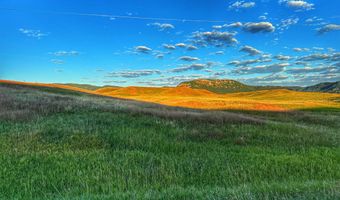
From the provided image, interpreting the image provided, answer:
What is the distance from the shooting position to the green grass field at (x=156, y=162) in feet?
18.6

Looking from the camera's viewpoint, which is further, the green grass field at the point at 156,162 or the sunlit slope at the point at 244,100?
the sunlit slope at the point at 244,100

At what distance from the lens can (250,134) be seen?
516 inches

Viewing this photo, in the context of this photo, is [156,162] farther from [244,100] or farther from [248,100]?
[248,100]

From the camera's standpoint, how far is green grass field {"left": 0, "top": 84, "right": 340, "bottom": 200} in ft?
18.6

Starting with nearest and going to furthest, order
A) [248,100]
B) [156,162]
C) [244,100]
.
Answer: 1. [156,162]
2. [244,100]
3. [248,100]

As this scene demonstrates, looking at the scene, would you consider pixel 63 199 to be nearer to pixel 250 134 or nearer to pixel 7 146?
pixel 7 146

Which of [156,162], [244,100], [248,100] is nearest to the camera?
[156,162]

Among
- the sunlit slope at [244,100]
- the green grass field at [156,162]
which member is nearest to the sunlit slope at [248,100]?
the sunlit slope at [244,100]

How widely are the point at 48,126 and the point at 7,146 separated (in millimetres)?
3020

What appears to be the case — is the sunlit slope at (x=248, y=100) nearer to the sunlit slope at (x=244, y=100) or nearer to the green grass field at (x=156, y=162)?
the sunlit slope at (x=244, y=100)

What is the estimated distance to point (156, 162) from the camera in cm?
814

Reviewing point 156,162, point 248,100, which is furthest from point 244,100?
point 156,162

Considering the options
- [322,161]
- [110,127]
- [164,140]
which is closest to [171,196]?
[164,140]

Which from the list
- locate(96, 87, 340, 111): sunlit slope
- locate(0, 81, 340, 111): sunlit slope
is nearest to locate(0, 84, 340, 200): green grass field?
locate(0, 81, 340, 111): sunlit slope
